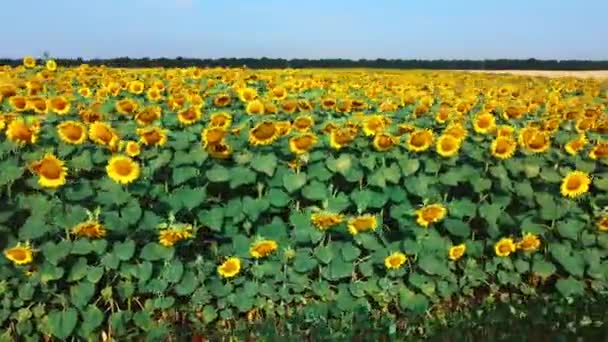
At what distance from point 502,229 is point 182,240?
177 cm

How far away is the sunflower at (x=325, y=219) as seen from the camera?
4207 millimetres

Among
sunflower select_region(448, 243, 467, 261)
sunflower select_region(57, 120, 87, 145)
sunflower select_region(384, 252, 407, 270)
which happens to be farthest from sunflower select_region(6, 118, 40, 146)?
sunflower select_region(448, 243, 467, 261)

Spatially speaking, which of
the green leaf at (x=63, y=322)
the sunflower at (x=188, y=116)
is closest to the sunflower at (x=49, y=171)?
the green leaf at (x=63, y=322)

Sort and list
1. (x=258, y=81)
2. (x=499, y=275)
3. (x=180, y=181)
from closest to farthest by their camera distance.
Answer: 1. (x=180, y=181)
2. (x=499, y=275)
3. (x=258, y=81)

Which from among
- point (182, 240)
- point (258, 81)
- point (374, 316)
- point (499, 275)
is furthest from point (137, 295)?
point (258, 81)

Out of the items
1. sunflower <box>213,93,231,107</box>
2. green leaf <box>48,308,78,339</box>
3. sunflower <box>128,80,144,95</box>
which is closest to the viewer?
green leaf <box>48,308,78,339</box>

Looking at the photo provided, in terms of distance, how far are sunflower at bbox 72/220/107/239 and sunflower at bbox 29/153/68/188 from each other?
8.9 inches

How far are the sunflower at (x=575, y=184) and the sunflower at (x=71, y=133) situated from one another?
2.57 m

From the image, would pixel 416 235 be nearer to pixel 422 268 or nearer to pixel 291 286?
pixel 422 268

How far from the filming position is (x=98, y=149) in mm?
4387

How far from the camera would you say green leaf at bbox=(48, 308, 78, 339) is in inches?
161

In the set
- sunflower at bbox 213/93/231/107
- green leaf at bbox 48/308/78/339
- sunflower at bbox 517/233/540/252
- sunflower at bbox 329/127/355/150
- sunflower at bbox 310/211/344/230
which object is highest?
sunflower at bbox 213/93/231/107

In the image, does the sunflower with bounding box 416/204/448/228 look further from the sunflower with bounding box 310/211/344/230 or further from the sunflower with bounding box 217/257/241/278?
the sunflower with bounding box 217/257/241/278

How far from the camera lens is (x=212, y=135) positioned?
→ 169 inches
